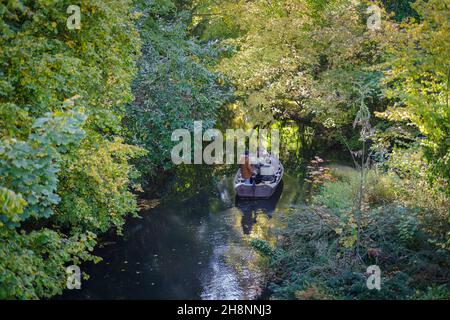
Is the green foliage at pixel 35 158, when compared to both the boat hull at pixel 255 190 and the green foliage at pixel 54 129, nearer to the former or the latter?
the green foliage at pixel 54 129

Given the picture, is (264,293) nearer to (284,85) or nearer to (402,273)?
(402,273)

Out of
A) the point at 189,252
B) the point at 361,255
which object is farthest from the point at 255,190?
the point at 361,255

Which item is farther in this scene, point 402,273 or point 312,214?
point 312,214

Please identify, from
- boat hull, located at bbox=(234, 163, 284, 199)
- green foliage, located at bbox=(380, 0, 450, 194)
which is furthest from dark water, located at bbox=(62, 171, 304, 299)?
green foliage, located at bbox=(380, 0, 450, 194)

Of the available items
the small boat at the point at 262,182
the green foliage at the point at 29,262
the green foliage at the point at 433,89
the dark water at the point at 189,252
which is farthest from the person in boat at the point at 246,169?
the green foliage at the point at 29,262
